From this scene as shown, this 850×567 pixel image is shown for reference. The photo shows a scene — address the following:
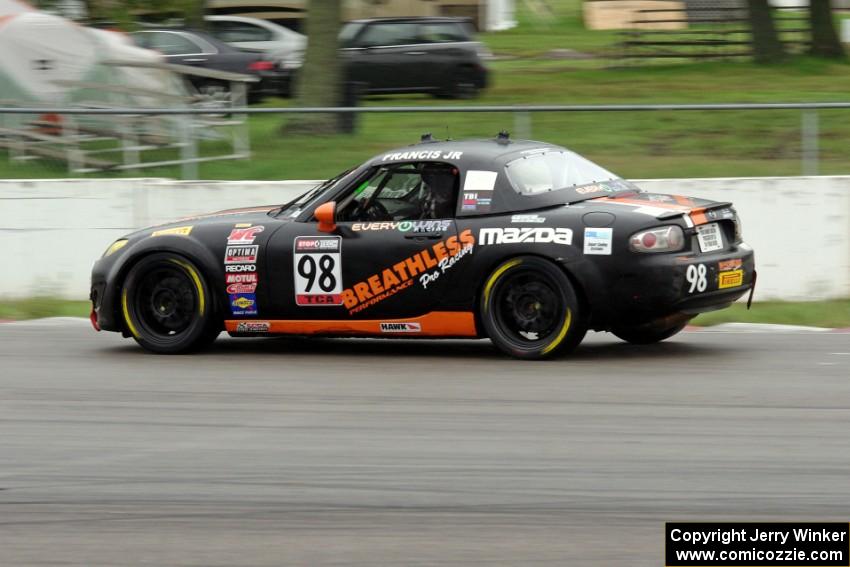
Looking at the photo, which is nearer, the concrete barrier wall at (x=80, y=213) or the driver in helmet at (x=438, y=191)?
the driver in helmet at (x=438, y=191)

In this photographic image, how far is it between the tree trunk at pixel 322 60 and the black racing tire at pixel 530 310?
8.63 metres

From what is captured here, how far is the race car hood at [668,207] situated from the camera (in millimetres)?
8742

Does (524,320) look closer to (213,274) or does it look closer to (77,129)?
(213,274)

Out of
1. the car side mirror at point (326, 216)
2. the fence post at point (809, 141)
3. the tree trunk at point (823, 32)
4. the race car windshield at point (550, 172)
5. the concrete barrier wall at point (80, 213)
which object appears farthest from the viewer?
the tree trunk at point (823, 32)

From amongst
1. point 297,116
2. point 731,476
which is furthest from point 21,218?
point 731,476

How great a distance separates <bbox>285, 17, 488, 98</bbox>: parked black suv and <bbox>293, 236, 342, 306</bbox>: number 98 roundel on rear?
13.8 metres

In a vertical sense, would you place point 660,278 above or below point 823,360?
above

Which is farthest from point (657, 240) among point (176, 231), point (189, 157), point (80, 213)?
point (80, 213)

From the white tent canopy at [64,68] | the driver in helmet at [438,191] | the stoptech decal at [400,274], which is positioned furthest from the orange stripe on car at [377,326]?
the white tent canopy at [64,68]

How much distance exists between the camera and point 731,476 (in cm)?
603

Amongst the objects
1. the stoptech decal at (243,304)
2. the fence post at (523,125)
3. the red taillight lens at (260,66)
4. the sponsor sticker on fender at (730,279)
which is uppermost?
the red taillight lens at (260,66)

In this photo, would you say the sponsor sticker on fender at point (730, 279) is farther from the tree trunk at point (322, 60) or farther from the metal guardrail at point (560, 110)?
the tree trunk at point (322, 60)

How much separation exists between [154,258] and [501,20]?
104 feet

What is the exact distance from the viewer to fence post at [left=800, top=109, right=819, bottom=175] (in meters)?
12.6
